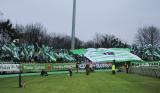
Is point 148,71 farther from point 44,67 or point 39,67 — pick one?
point 44,67

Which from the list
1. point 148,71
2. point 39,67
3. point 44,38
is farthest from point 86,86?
point 44,38

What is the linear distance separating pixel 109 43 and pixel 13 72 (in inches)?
3946

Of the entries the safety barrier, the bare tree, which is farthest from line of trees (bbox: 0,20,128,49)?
the safety barrier

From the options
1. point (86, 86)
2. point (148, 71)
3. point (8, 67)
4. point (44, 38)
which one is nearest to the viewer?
point (86, 86)

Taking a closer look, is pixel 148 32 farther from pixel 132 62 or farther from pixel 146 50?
pixel 132 62

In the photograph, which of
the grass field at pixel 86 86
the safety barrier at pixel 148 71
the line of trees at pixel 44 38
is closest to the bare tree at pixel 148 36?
the line of trees at pixel 44 38

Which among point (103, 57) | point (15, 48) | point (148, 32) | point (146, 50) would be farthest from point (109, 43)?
point (15, 48)

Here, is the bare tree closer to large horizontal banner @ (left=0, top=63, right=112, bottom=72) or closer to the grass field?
large horizontal banner @ (left=0, top=63, right=112, bottom=72)

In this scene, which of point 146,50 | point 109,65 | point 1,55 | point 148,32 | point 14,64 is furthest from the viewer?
point 148,32

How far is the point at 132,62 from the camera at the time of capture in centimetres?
8156

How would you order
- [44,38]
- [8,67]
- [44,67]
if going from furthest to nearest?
[44,38] → [44,67] → [8,67]

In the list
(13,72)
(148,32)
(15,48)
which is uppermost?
(148,32)

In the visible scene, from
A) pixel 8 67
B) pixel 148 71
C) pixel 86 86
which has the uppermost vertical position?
pixel 8 67

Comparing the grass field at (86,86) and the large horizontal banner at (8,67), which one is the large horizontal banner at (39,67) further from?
the grass field at (86,86)
